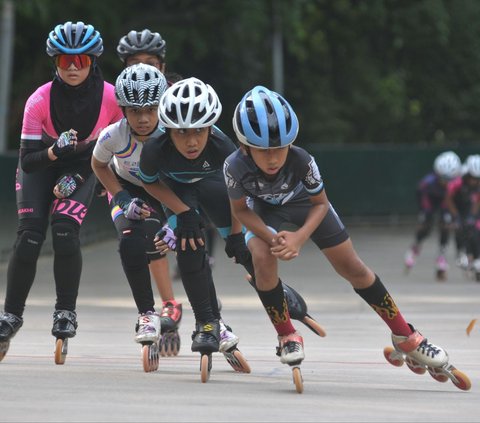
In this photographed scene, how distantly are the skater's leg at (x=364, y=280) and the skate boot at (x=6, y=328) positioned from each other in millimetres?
2036

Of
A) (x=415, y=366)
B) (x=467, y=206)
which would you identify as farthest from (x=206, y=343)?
(x=467, y=206)

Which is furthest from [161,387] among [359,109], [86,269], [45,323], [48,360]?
[359,109]

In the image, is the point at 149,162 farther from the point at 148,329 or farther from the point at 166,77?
the point at 166,77

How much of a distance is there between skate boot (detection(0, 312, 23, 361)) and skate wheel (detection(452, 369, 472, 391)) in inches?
106

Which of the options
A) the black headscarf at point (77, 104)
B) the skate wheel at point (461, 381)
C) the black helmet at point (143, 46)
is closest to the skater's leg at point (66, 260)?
the black headscarf at point (77, 104)

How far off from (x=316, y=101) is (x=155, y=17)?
8.79 meters

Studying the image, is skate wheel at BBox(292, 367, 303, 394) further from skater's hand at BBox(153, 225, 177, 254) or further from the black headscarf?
the black headscarf

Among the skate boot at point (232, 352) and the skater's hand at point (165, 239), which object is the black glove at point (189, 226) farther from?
the skate boot at point (232, 352)

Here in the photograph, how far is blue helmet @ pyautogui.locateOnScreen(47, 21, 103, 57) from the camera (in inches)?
349

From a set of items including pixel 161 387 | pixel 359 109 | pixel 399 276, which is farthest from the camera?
pixel 359 109

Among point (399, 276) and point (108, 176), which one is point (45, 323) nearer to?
point (108, 176)

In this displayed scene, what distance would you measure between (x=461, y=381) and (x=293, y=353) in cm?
93

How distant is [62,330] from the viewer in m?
8.77

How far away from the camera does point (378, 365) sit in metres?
9.27
